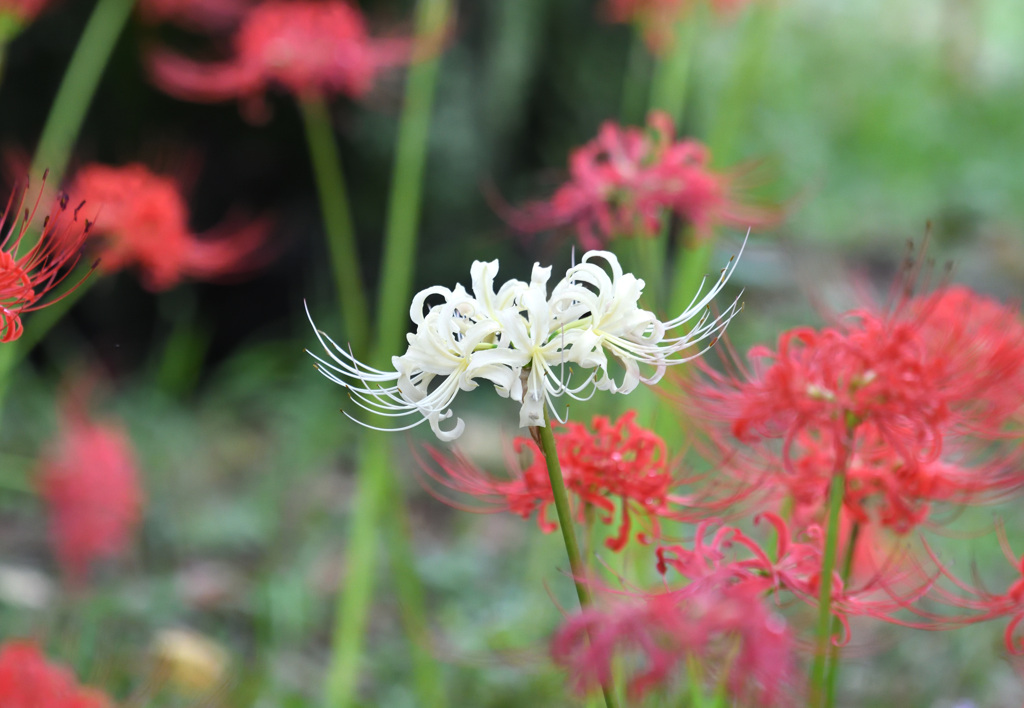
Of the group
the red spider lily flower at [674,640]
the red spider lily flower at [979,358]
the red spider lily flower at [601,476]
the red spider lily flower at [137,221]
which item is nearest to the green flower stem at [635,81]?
the red spider lily flower at [137,221]

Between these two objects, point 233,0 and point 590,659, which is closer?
point 590,659

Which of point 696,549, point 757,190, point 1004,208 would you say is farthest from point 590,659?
point 1004,208

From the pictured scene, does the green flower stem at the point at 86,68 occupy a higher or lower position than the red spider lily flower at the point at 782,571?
higher

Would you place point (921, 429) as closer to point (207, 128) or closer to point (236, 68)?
point (236, 68)

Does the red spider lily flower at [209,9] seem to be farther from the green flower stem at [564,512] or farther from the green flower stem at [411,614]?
the green flower stem at [564,512]

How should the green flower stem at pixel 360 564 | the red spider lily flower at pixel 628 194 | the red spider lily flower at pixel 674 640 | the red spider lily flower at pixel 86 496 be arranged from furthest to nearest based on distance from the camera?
the red spider lily flower at pixel 86 496, the green flower stem at pixel 360 564, the red spider lily flower at pixel 628 194, the red spider lily flower at pixel 674 640
